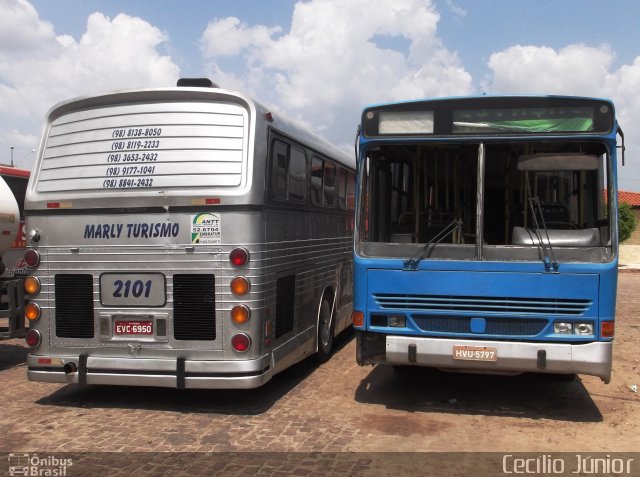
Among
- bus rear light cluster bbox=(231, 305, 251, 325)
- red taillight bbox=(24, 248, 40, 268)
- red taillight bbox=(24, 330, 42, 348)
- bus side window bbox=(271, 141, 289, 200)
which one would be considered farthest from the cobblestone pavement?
bus side window bbox=(271, 141, 289, 200)

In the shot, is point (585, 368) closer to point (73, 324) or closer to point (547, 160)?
point (547, 160)

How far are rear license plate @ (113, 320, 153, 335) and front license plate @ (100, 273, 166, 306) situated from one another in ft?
0.62

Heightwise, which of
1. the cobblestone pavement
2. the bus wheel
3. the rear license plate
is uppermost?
the rear license plate

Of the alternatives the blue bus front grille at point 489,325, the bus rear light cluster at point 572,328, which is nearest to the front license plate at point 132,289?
the blue bus front grille at point 489,325

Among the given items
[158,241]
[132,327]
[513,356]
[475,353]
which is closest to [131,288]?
[132,327]

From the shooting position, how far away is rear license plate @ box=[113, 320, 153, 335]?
20.2 feet

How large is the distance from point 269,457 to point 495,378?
3.88 metres

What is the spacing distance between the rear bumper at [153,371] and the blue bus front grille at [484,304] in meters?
1.46

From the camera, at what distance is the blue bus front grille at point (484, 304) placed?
18.6 ft

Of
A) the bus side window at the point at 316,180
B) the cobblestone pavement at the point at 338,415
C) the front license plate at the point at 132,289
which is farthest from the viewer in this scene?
the bus side window at the point at 316,180

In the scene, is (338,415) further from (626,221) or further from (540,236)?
(626,221)

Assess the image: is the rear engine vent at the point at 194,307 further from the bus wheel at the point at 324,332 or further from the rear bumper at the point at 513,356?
the bus wheel at the point at 324,332

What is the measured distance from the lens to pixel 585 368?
5.63 meters

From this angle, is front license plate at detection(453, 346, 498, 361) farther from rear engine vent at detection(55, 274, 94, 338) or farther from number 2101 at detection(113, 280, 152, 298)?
rear engine vent at detection(55, 274, 94, 338)
